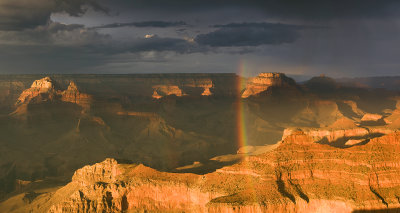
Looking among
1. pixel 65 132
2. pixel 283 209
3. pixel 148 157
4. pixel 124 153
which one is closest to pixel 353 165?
pixel 283 209

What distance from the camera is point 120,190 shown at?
55.9 metres

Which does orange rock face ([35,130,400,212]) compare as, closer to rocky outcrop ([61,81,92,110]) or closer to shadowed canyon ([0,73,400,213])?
shadowed canyon ([0,73,400,213])

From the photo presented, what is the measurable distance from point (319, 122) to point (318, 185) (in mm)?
137224

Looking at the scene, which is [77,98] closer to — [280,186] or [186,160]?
[186,160]

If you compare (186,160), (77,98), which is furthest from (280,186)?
(77,98)

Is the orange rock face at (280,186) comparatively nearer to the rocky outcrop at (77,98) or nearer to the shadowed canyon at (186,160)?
the shadowed canyon at (186,160)

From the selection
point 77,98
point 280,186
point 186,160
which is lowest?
point 280,186

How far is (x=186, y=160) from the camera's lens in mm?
122875

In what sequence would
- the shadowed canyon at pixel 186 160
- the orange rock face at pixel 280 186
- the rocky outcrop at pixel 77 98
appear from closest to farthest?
the orange rock face at pixel 280 186 < the shadowed canyon at pixel 186 160 < the rocky outcrop at pixel 77 98

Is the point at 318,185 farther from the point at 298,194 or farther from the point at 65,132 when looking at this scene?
the point at 65,132

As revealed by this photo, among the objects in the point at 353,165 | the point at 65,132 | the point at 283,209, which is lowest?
the point at 283,209

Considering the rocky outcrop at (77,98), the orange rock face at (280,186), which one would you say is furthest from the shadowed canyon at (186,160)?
the rocky outcrop at (77,98)

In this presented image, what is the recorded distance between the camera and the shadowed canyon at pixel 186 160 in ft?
157

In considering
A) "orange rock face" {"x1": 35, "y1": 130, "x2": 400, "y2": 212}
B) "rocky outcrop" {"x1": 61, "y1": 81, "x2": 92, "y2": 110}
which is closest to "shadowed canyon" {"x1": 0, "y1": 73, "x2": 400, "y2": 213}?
"orange rock face" {"x1": 35, "y1": 130, "x2": 400, "y2": 212}
